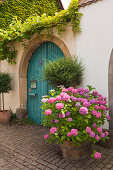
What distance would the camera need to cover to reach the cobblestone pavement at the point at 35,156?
2533 millimetres

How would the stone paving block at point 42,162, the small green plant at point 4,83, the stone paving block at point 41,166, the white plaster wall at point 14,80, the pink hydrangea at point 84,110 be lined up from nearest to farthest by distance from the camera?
1. the pink hydrangea at point 84,110
2. the stone paving block at point 41,166
3. the stone paving block at point 42,162
4. the small green plant at point 4,83
5. the white plaster wall at point 14,80

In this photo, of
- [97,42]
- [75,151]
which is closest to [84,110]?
[75,151]

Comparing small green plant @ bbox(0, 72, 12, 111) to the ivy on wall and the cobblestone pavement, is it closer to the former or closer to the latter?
the cobblestone pavement

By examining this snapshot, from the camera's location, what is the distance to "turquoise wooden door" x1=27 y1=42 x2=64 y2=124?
4.91 m

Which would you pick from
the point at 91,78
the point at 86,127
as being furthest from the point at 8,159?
the point at 91,78

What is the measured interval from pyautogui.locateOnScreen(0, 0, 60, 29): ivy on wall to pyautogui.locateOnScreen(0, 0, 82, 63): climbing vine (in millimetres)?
1202

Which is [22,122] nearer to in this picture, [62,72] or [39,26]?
[62,72]

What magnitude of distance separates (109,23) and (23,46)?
3.14 meters

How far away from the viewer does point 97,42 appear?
345 centimetres

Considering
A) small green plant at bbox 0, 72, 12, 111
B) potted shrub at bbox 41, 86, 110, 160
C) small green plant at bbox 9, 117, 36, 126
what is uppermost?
small green plant at bbox 0, 72, 12, 111

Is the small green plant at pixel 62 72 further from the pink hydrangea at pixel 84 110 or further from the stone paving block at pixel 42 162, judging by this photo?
the stone paving block at pixel 42 162

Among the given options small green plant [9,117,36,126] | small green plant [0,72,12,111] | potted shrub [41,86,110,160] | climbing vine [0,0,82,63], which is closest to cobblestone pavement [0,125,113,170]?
potted shrub [41,86,110,160]

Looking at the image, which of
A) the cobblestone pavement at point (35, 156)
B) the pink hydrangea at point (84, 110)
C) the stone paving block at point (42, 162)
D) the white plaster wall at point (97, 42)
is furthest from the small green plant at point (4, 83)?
the pink hydrangea at point (84, 110)

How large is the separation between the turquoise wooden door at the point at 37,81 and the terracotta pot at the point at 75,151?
249 cm
